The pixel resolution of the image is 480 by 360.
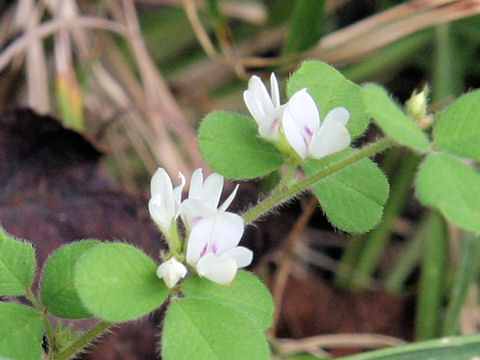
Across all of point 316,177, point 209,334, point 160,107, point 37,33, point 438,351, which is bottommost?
point 438,351

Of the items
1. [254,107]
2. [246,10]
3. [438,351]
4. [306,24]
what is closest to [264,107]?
[254,107]

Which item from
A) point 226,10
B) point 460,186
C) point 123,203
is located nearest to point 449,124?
point 460,186

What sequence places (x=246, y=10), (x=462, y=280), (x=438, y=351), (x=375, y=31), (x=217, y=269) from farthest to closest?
(x=246, y=10), (x=375, y=31), (x=462, y=280), (x=438, y=351), (x=217, y=269)

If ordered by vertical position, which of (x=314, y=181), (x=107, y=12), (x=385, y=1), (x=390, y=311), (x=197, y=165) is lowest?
(x=390, y=311)

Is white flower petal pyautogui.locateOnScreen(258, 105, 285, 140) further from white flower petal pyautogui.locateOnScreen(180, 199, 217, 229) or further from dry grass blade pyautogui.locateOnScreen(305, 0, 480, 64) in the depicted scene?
dry grass blade pyautogui.locateOnScreen(305, 0, 480, 64)

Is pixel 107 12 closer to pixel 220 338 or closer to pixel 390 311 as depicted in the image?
pixel 390 311

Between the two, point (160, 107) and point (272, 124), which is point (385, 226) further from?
point (272, 124)
